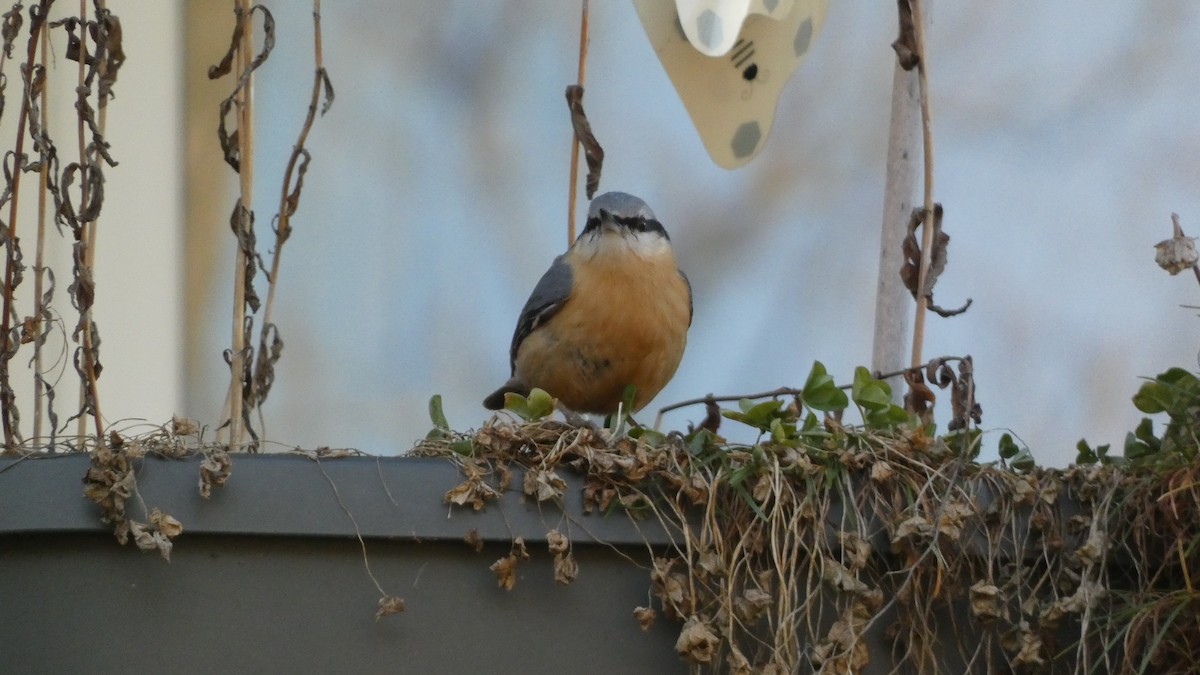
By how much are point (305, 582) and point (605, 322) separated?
0.92 meters

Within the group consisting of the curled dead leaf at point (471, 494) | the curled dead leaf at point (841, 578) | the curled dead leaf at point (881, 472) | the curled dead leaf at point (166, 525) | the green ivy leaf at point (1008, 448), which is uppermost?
the green ivy leaf at point (1008, 448)

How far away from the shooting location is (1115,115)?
3.03 m

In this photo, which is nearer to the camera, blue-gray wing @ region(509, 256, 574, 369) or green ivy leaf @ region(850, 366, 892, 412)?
green ivy leaf @ region(850, 366, 892, 412)

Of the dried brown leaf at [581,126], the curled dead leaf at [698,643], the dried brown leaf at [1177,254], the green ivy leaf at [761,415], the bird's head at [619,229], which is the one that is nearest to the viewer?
the curled dead leaf at [698,643]

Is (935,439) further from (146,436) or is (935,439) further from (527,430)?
(146,436)

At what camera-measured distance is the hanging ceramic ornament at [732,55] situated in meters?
2.34

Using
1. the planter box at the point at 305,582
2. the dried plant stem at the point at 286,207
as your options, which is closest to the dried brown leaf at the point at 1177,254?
the planter box at the point at 305,582

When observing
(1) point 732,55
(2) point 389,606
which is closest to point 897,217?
(1) point 732,55

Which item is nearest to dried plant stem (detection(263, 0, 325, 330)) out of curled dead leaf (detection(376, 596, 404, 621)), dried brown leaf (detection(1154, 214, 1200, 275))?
curled dead leaf (detection(376, 596, 404, 621))

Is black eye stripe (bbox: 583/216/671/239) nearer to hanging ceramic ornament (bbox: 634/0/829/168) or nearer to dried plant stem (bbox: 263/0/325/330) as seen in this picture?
hanging ceramic ornament (bbox: 634/0/829/168)

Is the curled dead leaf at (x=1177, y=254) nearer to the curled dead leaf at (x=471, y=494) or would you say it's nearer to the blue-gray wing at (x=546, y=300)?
the curled dead leaf at (x=471, y=494)

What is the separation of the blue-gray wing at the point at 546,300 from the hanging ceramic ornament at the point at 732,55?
0.34 metres

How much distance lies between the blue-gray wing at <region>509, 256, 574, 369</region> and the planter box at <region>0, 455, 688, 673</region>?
0.85 meters

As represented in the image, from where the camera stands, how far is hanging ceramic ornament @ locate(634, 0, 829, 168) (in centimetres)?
234
